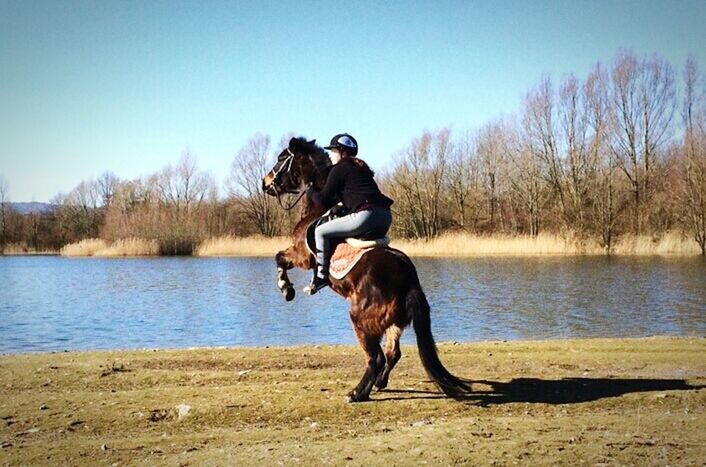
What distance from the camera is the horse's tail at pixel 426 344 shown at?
7.13 meters

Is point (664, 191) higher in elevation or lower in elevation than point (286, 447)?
higher

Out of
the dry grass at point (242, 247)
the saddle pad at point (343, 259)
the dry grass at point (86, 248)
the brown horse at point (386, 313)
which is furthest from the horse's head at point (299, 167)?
the dry grass at point (86, 248)

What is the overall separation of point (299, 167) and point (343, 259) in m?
1.58

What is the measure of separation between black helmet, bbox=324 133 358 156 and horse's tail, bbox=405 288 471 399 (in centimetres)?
189

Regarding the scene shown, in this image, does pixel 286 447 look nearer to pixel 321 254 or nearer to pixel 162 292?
pixel 321 254

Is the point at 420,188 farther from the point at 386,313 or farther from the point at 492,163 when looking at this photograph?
the point at 386,313

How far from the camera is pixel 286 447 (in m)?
5.93

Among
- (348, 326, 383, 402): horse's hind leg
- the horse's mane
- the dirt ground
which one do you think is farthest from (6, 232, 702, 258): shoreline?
(348, 326, 383, 402): horse's hind leg

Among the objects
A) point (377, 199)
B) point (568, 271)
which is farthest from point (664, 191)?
point (377, 199)

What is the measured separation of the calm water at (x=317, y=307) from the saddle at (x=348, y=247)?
7.72 metres

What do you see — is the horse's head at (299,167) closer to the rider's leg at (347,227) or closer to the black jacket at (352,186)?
the black jacket at (352,186)

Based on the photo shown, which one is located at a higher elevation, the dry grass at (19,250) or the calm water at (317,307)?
the dry grass at (19,250)

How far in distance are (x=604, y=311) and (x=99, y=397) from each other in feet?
50.8

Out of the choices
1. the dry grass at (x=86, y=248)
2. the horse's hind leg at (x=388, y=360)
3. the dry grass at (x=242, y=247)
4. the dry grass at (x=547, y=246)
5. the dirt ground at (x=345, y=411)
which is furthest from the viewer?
the dry grass at (x=86, y=248)
